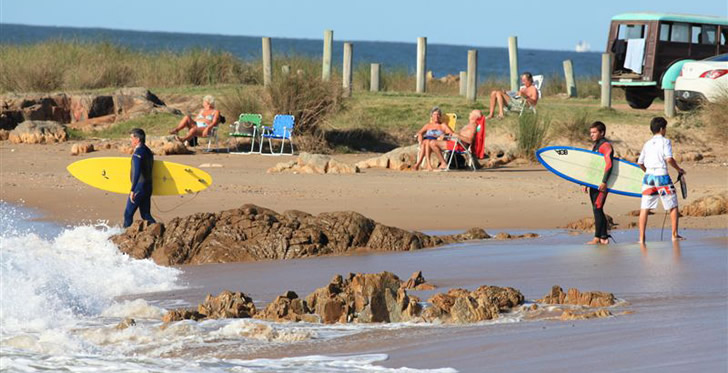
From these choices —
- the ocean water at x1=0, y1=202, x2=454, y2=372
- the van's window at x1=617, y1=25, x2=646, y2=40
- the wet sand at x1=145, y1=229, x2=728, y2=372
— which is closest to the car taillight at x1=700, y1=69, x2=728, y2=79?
the van's window at x1=617, y1=25, x2=646, y2=40

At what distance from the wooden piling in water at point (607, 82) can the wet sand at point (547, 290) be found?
12.3 meters

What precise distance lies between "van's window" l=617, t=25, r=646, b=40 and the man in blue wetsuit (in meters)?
16.7

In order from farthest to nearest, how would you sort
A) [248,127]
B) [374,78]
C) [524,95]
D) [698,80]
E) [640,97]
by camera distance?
[374,78] < [640,97] < [698,80] < [524,95] < [248,127]

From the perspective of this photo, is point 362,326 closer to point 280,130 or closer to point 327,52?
point 280,130

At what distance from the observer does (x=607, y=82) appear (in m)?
23.8

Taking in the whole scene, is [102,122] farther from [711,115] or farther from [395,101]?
[711,115]

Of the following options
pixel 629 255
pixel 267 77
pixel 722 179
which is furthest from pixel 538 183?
pixel 267 77

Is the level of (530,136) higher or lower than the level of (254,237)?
higher

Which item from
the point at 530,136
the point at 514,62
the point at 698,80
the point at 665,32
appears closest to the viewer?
the point at 530,136

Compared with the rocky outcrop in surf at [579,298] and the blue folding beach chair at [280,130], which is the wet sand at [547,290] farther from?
the blue folding beach chair at [280,130]

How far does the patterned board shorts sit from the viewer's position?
10.4 meters

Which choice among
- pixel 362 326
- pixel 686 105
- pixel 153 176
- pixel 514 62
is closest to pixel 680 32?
pixel 686 105

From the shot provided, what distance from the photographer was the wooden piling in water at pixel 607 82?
23656mm

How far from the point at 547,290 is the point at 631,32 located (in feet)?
60.8
